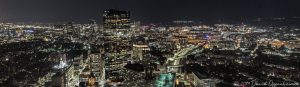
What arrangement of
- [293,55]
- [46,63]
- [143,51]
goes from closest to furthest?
[293,55]
[46,63]
[143,51]

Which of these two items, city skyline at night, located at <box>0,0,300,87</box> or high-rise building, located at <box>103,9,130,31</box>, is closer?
city skyline at night, located at <box>0,0,300,87</box>

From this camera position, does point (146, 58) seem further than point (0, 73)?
Yes

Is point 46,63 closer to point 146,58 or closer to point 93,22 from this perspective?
point 146,58

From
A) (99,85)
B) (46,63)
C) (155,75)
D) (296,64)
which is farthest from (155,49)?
(296,64)

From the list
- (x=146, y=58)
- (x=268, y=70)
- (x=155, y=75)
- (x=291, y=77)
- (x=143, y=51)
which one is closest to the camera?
(x=291, y=77)

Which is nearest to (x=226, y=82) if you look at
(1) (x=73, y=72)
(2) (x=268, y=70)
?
(2) (x=268, y=70)

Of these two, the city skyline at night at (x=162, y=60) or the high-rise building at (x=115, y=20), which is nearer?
the city skyline at night at (x=162, y=60)

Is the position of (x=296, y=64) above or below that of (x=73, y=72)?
above
